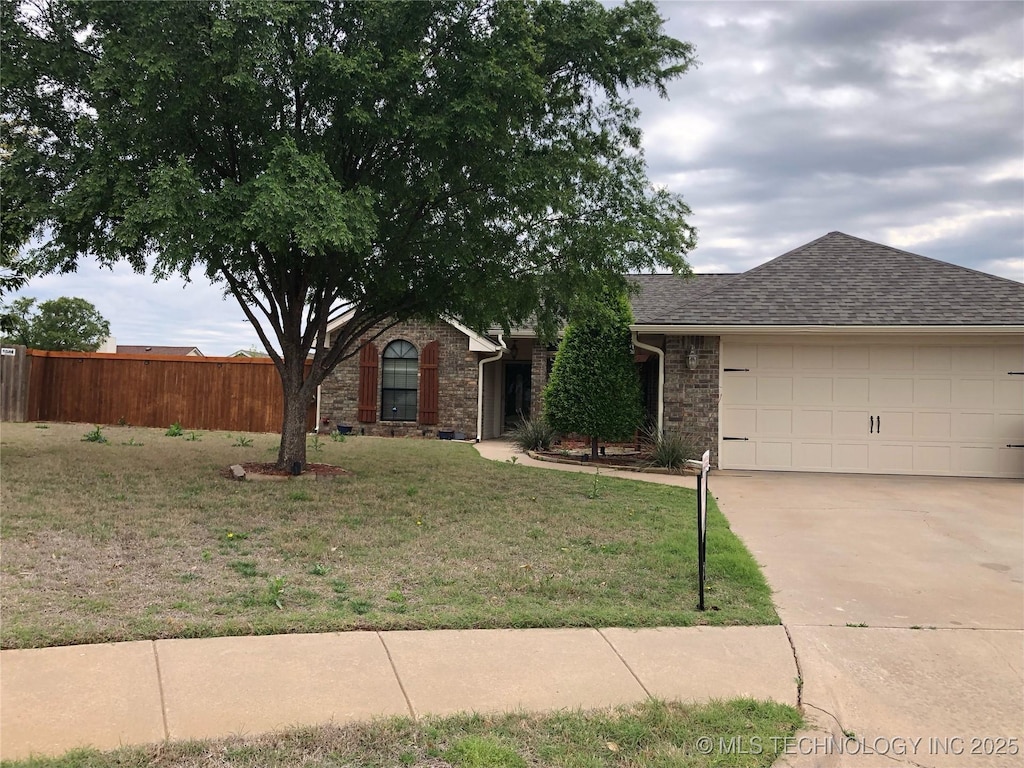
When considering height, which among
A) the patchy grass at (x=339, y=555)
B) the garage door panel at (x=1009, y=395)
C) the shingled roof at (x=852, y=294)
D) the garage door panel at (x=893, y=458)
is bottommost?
the patchy grass at (x=339, y=555)

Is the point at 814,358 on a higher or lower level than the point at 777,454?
higher

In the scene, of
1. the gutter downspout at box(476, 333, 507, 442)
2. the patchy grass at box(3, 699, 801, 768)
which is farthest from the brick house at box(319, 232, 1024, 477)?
the patchy grass at box(3, 699, 801, 768)

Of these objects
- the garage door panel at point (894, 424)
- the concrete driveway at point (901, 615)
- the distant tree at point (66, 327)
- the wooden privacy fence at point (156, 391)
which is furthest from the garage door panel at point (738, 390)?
the distant tree at point (66, 327)

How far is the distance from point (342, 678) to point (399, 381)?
14.4m

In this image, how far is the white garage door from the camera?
1233 centimetres

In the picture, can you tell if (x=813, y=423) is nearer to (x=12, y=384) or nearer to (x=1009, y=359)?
(x=1009, y=359)

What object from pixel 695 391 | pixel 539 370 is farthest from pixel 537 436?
pixel 695 391

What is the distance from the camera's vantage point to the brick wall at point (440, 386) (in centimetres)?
1750

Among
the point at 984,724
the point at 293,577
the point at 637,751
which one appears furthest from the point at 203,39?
the point at 984,724

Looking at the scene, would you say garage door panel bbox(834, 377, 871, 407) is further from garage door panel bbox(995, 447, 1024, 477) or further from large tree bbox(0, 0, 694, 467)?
large tree bbox(0, 0, 694, 467)

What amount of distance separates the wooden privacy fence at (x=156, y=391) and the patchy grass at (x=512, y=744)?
1570 cm

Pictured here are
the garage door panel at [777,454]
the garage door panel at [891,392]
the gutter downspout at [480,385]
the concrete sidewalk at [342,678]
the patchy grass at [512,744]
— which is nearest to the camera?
the patchy grass at [512,744]

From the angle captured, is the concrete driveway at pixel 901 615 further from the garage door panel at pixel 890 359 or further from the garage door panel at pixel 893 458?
the garage door panel at pixel 890 359

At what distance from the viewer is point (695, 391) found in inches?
510
